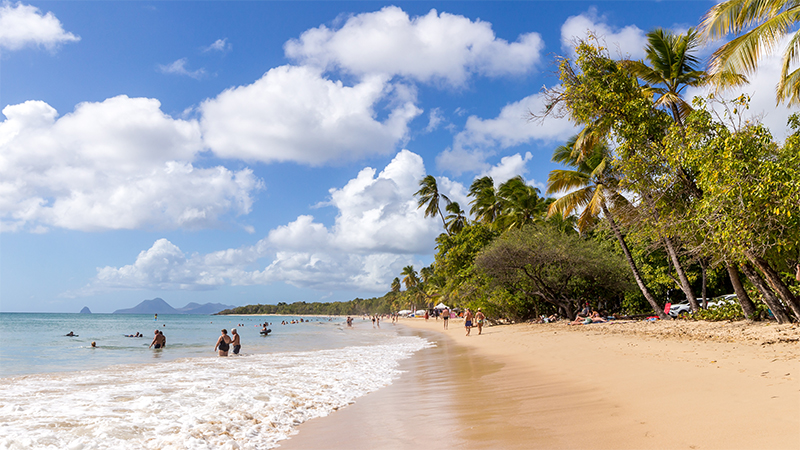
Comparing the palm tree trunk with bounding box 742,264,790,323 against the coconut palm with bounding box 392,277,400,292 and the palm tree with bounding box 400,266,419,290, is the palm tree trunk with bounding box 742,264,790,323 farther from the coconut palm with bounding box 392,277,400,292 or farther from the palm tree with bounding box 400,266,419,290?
the coconut palm with bounding box 392,277,400,292

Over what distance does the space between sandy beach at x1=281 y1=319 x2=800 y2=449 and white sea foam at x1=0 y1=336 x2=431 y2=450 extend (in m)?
0.57

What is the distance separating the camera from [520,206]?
2834cm

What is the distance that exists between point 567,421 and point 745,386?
2.31 meters

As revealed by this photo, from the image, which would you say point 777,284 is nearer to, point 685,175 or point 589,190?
point 685,175

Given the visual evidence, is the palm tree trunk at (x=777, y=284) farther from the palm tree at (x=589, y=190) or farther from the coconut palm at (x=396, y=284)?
the coconut palm at (x=396, y=284)

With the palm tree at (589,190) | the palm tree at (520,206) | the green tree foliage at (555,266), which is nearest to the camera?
the palm tree at (589,190)

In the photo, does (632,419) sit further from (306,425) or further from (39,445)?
(39,445)

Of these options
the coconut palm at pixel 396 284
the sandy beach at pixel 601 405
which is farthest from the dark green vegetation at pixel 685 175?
the coconut palm at pixel 396 284

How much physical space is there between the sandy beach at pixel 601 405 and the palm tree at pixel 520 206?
19.0 m

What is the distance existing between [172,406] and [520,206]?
25237 mm

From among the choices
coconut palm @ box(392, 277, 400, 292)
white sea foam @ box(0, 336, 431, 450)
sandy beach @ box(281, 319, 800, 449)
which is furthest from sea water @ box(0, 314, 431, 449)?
coconut palm @ box(392, 277, 400, 292)

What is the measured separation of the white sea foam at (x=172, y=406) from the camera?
14.8ft

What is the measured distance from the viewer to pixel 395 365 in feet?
37.0

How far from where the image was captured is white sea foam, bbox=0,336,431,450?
14.8ft
